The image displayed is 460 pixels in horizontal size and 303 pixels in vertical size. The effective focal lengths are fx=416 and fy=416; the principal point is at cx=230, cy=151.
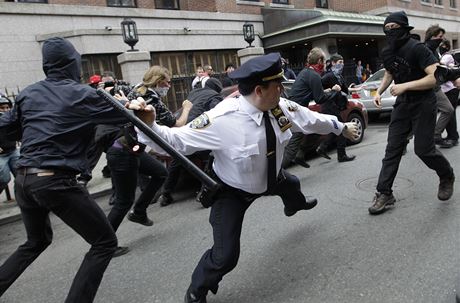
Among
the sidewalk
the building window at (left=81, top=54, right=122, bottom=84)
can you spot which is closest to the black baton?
the sidewalk

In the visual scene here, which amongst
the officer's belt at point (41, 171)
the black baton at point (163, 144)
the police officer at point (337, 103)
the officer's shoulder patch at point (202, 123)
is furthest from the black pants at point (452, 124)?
the officer's belt at point (41, 171)

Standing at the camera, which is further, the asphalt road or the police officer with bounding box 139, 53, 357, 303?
the asphalt road

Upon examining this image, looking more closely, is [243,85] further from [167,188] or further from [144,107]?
[167,188]

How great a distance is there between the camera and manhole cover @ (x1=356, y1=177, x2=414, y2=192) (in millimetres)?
5004

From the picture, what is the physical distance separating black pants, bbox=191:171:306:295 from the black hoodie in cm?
87

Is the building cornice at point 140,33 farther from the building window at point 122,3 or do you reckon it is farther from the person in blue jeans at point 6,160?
the person in blue jeans at point 6,160

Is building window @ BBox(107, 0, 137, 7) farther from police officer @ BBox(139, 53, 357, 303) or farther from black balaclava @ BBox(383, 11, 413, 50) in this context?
police officer @ BBox(139, 53, 357, 303)

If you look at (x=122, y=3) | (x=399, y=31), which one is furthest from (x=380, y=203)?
(x=122, y=3)

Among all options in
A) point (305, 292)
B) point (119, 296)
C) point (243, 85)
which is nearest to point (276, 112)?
point (243, 85)

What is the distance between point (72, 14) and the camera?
1334 centimetres

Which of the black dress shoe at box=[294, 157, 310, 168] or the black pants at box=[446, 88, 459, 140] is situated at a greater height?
the black pants at box=[446, 88, 459, 140]

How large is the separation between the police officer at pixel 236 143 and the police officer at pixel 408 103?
1759 millimetres

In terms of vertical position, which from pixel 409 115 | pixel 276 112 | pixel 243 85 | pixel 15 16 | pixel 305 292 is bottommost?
pixel 305 292

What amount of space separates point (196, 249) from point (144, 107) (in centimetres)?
189
